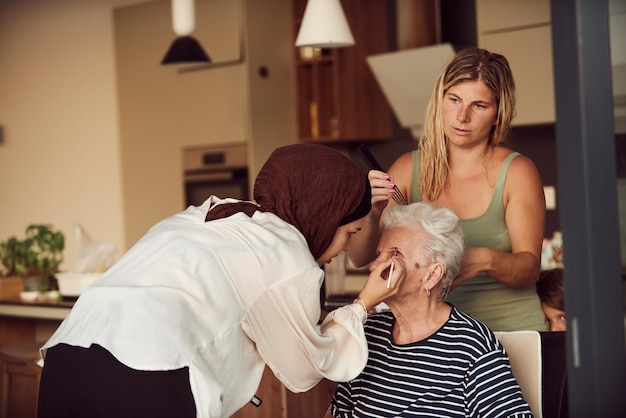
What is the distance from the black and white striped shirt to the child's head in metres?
0.81

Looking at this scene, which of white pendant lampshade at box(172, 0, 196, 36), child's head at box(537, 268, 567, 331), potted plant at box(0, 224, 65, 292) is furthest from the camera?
potted plant at box(0, 224, 65, 292)

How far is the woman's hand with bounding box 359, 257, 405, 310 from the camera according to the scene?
2018 millimetres

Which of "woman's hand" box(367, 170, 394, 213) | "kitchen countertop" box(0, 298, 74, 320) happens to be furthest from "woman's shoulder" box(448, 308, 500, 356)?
"kitchen countertop" box(0, 298, 74, 320)

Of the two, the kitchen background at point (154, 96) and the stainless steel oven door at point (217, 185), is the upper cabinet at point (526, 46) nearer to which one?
the kitchen background at point (154, 96)

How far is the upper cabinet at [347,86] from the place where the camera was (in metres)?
5.41

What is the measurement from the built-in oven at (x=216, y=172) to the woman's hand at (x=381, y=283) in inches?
144

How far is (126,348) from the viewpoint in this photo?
1.70m

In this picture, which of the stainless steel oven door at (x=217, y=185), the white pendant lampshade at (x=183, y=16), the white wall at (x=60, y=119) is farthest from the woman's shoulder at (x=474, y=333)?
the white wall at (x=60, y=119)

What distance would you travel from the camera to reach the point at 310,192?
1833mm

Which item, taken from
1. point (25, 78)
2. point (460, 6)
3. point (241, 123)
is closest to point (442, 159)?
point (460, 6)

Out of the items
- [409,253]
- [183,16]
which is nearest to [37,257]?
[183,16]

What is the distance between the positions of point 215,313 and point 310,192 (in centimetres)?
31

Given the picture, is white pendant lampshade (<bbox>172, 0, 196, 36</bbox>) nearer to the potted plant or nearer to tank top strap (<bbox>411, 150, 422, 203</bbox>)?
the potted plant

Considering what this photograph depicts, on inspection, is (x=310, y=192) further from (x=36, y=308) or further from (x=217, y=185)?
(x=217, y=185)
